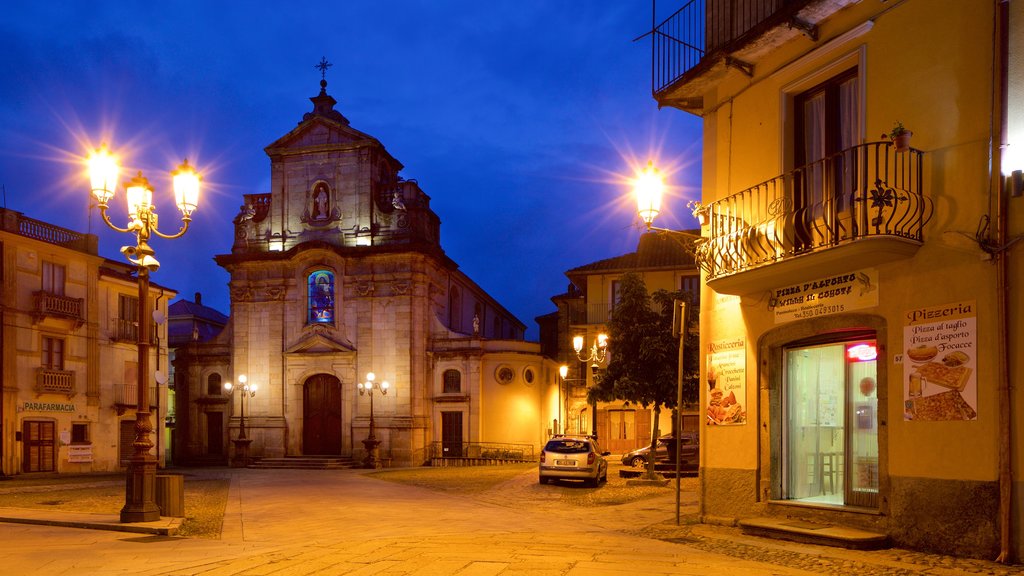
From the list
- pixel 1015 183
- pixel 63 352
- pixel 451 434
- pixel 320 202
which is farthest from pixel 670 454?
pixel 63 352

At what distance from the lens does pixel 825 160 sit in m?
10.6

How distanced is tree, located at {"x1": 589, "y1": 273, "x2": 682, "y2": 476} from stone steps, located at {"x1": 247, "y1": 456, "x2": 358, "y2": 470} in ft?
50.9

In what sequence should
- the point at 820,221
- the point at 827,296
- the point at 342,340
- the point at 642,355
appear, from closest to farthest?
the point at 827,296
the point at 820,221
the point at 642,355
the point at 342,340

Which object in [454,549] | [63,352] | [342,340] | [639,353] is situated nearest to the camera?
[454,549]

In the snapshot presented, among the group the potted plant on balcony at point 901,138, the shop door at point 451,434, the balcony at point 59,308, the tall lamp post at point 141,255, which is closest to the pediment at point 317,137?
the balcony at point 59,308

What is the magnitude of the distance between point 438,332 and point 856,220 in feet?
103

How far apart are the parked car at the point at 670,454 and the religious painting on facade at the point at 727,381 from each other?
1378 centimetres

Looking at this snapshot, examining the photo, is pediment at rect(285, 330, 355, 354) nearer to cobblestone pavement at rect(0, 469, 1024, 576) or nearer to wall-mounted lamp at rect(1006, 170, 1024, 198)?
cobblestone pavement at rect(0, 469, 1024, 576)

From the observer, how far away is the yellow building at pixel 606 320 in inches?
1602

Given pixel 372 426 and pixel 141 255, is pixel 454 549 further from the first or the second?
pixel 372 426

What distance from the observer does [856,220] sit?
10414 millimetres

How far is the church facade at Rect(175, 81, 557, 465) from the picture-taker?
1549 inches

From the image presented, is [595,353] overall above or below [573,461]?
above

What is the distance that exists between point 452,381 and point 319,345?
255 inches
